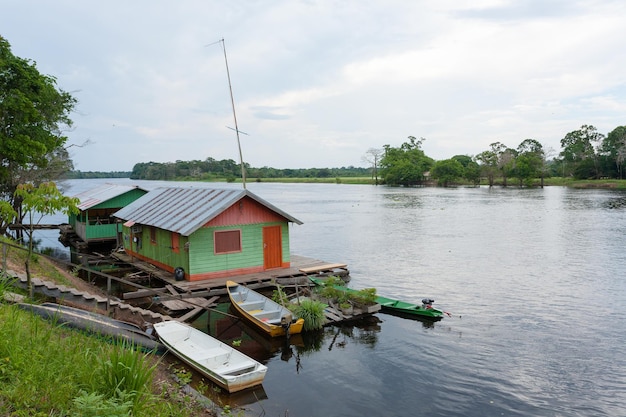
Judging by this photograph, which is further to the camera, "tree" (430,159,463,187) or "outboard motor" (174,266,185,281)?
"tree" (430,159,463,187)

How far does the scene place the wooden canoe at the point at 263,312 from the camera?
54.3ft

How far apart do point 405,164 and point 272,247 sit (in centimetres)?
13708

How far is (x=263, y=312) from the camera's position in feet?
58.2

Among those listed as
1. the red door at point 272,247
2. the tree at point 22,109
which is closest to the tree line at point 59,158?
the tree at point 22,109

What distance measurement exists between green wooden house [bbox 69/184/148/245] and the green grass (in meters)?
27.4

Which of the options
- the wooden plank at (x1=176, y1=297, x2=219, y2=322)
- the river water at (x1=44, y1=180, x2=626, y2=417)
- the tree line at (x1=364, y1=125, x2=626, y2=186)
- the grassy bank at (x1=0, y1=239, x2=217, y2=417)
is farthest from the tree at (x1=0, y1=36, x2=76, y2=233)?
the tree line at (x1=364, y1=125, x2=626, y2=186)

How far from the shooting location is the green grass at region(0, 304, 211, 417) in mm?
6176

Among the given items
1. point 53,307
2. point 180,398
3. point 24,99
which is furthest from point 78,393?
point 24,99

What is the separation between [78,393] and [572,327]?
1827 centimetres

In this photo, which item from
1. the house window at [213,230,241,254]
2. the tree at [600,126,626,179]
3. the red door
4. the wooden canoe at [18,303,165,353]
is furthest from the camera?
the tree at [600,126,626,179]

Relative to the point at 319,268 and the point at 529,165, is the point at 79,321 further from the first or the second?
the point at 529,165

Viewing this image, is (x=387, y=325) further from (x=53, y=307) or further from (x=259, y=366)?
(x=53, y=307)

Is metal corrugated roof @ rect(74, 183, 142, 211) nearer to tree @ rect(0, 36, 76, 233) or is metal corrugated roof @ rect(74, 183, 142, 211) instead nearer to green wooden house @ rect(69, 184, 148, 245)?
green wooden house @ rect(69, 184, 148, 245)

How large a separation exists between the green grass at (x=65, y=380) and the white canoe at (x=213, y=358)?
3.68 meters
